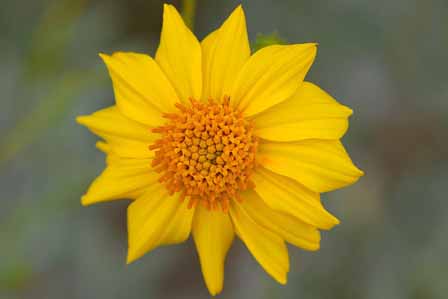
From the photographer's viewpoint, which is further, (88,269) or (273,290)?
(88,269)

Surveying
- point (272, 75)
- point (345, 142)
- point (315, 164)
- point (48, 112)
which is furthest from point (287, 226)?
point (48, 112)

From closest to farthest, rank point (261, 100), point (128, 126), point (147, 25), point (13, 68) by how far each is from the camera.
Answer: point (261, 100) → point (128, 126) → point (13, 68) → point (147, 25)

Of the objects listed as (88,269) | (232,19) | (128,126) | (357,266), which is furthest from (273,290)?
(232,19)

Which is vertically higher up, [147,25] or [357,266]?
[147,25]

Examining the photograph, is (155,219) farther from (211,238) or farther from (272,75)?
(272,75)

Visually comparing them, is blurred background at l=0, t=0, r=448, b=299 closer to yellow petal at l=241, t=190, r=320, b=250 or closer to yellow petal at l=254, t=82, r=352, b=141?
yellow petal at l=241, t=190, r=320, b=250

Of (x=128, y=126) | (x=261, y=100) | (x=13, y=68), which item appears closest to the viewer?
(x=261, y=100)

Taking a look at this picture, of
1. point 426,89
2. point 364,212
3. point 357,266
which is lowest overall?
point 357,266

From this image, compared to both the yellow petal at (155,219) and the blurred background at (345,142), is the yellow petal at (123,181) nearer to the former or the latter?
the yellow petal at (155,219)

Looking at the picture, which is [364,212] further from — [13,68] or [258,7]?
[13,68]

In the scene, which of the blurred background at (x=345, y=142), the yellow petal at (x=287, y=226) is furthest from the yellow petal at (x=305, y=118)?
the blurred background at (x=345, y=142)
